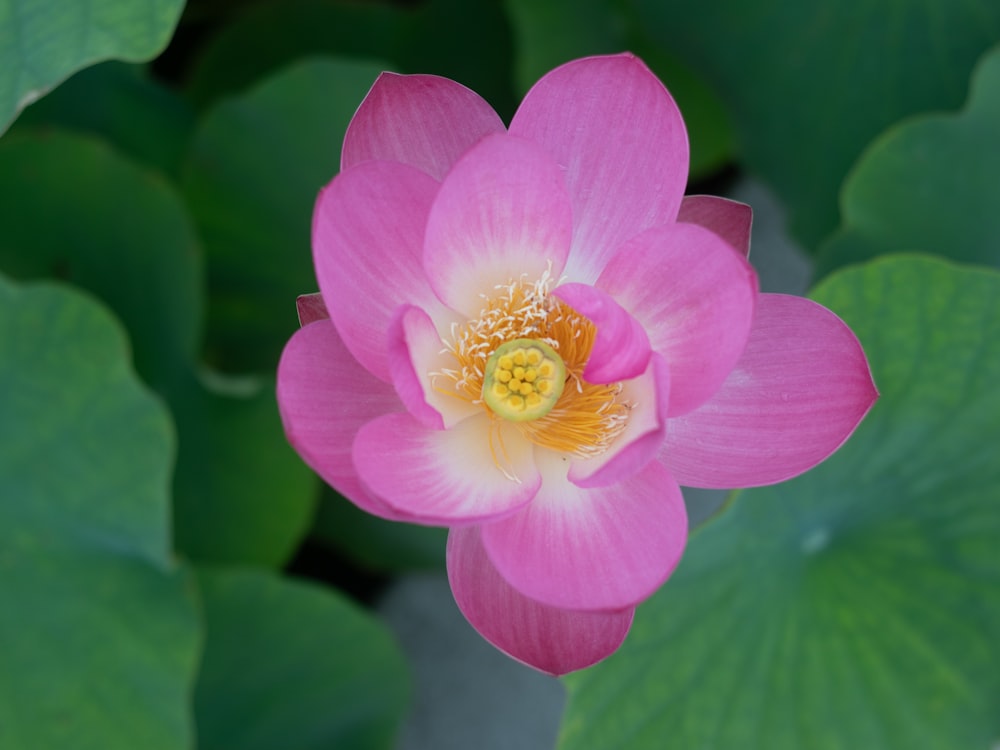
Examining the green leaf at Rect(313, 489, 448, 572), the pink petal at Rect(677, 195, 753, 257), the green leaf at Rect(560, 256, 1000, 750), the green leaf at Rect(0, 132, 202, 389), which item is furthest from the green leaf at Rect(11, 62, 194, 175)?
the green leaf at Rect(560, 256, 1000, 750)

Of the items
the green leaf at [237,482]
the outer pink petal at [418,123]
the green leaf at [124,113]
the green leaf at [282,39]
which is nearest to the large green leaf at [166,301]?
the green leaf at [237,482]

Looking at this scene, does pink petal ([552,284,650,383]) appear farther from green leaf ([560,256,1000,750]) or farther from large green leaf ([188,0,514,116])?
large green leaf ([188,0,514,116])

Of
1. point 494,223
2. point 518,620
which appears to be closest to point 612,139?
point 494,223

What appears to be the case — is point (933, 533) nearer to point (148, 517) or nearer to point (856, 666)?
point (856, 666)

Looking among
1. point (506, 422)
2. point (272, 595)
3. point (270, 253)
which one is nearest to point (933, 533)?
point (506, 422)

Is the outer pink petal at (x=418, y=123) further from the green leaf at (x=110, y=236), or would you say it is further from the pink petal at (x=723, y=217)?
the green leaf at (x=110, y=236)
